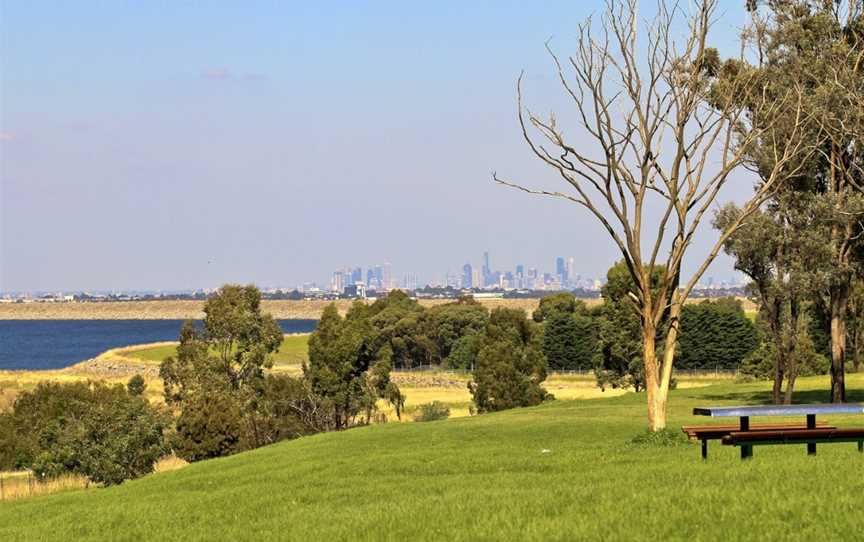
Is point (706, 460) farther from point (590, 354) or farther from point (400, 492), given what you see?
point (590, 354)

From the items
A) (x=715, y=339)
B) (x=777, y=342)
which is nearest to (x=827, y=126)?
(x=777, y=342)

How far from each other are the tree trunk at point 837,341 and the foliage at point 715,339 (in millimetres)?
63864

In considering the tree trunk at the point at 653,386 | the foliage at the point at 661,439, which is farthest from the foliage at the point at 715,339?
the foliage at the point at 661,439

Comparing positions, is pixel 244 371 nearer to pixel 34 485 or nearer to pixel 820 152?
pixel 34 485

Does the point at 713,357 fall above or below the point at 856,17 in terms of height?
below

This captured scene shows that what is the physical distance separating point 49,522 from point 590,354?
96.2 meters

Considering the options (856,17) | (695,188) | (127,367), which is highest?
(856,17)

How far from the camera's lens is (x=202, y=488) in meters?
23.0

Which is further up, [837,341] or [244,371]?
[837,341]

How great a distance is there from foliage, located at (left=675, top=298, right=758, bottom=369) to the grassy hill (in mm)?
82287

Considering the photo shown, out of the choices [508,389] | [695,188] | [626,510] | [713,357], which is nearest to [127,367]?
[713,357]

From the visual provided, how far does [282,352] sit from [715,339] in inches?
2735

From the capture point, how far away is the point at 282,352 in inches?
6132

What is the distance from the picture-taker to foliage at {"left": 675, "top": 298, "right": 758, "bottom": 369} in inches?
4222
